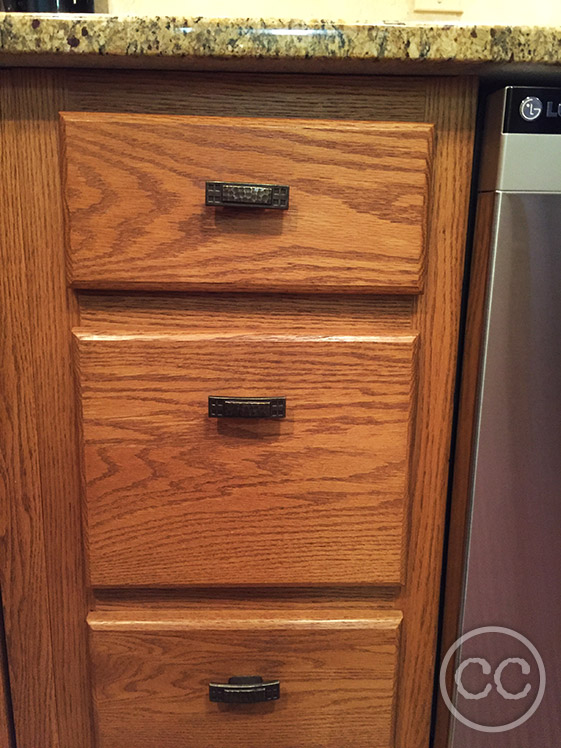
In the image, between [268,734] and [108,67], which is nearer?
[108,67]

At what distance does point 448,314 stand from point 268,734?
18.5 inches

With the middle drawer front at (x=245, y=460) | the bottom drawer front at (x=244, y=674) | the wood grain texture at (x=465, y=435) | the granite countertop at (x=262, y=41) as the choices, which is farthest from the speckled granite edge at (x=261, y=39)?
the bottom drawer front at (x=244, y=674)

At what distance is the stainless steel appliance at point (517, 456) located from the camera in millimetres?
500

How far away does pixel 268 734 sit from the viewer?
61 cm

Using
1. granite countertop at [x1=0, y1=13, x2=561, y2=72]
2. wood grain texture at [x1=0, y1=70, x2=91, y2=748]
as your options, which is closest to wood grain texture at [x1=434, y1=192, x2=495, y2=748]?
granite countertop at [x1=0, y1=13, x2=561, y2=72]

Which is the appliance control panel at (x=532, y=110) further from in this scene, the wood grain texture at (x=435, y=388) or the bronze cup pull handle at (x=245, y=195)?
the bronze cup pull handle at (x=245, y=195)

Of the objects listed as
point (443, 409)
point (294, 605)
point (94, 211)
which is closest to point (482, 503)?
point (443, 409)

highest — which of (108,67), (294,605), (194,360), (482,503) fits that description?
(108,67)

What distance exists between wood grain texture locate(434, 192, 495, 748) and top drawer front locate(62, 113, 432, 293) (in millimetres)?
58

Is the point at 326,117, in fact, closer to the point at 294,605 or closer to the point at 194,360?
the point at 194,360

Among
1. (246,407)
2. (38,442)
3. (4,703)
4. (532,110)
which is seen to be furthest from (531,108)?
(4,703)

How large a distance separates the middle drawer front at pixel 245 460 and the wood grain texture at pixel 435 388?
0.02 m

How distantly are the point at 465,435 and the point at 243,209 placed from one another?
30 centimetres

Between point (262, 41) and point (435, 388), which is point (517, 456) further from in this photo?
point (262, 41)
